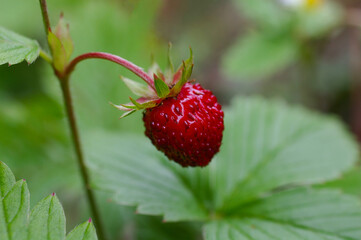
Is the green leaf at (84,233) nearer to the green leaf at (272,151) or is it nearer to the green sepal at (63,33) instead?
the green sepal at (63,33)

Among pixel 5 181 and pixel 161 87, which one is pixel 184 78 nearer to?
pixel 161 87

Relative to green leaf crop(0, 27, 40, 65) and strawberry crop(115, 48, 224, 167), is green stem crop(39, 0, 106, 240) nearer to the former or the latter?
green leaf crop(0, 27, 40, 65)

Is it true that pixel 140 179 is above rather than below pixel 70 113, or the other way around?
below

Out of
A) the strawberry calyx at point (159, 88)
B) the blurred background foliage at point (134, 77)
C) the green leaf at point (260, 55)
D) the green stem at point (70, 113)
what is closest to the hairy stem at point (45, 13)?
the green stem at point (70, 113)

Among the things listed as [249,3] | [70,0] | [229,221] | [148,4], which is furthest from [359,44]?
[229,221]

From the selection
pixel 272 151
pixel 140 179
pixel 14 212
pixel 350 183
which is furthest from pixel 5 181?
pixel 350 183

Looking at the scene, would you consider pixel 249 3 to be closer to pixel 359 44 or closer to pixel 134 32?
pixel 134 32
